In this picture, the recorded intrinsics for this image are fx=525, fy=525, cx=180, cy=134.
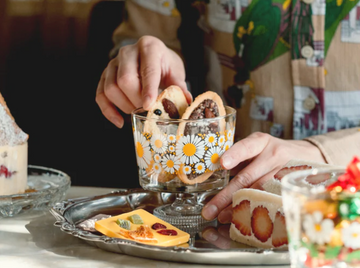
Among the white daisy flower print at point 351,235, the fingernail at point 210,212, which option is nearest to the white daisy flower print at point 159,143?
the fingernail at point 210,212

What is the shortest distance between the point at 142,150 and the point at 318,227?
0.38 m

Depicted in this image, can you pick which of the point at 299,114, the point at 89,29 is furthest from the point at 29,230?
the point at 89,29

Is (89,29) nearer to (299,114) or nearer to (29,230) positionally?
(299,114)

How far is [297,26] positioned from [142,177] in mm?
562

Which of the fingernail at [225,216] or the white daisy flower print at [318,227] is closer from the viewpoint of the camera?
the white daisy flower print at [318,227]

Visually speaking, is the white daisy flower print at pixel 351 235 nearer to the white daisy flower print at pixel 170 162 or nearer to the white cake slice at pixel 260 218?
the white cake slice at pixel 260 218

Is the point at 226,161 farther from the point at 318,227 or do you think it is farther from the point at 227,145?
the point at 318,227

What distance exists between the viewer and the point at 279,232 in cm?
62

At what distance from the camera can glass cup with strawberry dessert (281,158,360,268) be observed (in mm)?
401

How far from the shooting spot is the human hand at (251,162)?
0.74 m

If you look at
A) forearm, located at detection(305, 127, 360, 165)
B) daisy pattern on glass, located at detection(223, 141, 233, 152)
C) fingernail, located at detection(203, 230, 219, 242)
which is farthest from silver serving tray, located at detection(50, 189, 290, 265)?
forearm, located at detection(305, 127, 360, 165)

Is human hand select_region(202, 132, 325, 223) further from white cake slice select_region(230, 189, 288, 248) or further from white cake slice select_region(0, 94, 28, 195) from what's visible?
white cake slice select_region(0, 94, 28, 195)

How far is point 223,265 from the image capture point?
601mm

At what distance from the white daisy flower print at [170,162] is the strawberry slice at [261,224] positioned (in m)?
0.14
